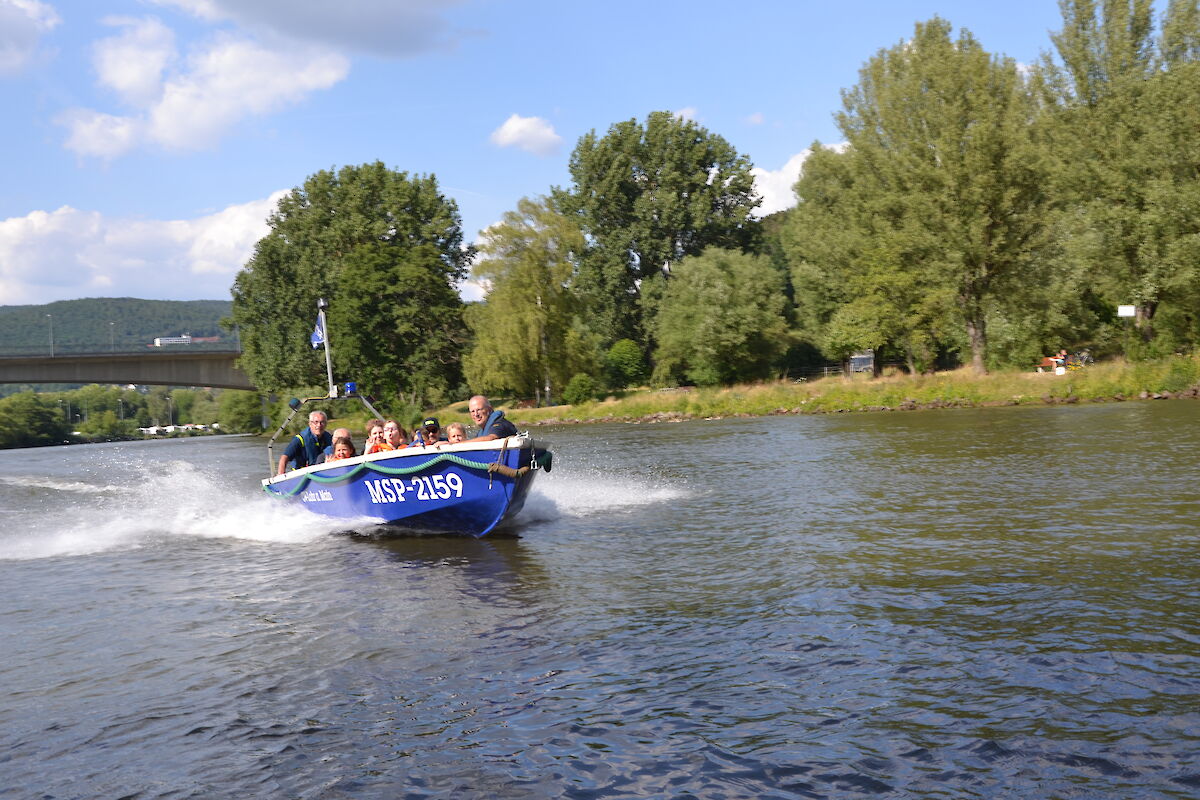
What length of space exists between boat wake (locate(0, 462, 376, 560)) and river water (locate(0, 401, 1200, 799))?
186mm

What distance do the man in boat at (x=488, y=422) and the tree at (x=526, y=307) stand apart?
148ft

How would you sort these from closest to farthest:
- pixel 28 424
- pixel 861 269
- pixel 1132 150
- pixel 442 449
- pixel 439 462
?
pixel 442 449, pixel 439 462, pixel 1132 150, pixel 861 269, pixel 28 424

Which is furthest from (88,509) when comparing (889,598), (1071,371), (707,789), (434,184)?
(434,184)

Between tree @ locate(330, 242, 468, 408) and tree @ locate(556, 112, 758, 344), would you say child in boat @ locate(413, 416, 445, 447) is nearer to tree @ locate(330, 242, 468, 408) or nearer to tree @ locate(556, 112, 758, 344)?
tree @ locate(330, 242, 468, 408)

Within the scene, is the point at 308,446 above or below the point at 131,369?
below

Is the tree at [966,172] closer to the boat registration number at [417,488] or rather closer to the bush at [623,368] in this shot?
the bush at [623,368]

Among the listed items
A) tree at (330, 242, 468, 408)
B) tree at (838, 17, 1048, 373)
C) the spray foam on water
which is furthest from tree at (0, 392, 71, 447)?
tree at (838, 17, 1048, 373)

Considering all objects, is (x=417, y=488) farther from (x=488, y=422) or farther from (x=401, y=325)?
(x=401, y=325)

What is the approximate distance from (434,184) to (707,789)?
2695 inches

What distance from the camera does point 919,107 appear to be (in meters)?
49.1

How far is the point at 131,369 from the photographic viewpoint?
280 feet

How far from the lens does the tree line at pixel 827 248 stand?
149ft

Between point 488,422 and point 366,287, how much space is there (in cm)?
→ 5089

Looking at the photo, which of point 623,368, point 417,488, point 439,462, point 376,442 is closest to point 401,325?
point 623,368
